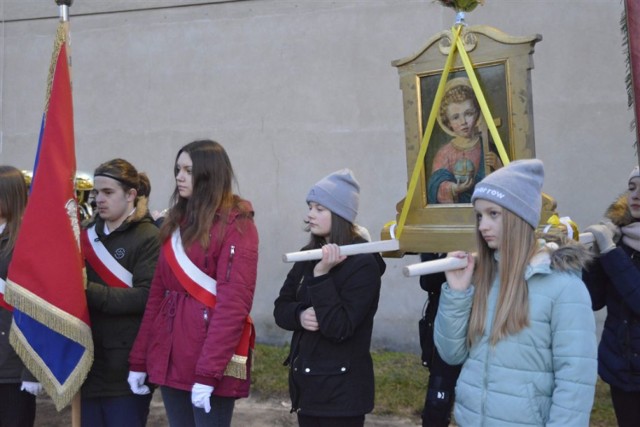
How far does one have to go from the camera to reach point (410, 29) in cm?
711

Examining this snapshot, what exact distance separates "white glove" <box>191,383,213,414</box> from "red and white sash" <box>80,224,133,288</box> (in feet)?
2.78

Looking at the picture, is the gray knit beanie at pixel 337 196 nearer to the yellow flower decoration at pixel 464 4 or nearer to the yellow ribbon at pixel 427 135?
the yellow ribbon at pixel 427 135

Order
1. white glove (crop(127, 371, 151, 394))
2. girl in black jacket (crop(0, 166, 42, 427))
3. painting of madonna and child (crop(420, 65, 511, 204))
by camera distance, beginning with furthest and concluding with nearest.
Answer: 1. girl in black jacket (crop(0, 166, 42, 427))
2. white glove (crop(127, 371, 151, 394))
3. painting of madonna and child (crop(420, 65, 511, 204))

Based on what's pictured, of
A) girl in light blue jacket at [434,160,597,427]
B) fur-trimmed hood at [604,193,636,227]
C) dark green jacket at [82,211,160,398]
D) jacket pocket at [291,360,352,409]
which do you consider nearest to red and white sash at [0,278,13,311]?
dark green jacket at [82,211,160,398]

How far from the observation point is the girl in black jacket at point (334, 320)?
11.5 feet

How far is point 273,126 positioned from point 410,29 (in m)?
1.64

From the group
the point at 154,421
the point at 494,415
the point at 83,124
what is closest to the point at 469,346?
the point at 494,415

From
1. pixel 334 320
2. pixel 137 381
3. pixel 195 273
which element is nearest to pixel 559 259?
pixel 334 320

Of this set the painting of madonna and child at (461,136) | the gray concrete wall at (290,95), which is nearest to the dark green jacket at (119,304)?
the painting of madonna and child at (461,136)

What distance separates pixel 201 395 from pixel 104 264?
3.43ft

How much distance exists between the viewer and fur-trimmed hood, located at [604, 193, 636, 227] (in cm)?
405

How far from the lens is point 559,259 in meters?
2.81

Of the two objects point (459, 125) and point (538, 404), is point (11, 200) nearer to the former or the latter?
point (459, 125)

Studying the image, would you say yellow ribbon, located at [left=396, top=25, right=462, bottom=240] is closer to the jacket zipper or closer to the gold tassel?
the jacket zipper
